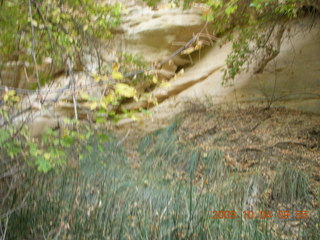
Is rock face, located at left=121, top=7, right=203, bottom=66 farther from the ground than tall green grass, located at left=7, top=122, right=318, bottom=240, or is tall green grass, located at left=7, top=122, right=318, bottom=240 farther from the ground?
rock face, located at left=121, top=7, right=203, bottom=66

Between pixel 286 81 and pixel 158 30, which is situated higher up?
pixel 158 30

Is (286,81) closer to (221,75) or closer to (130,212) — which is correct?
(221,75)

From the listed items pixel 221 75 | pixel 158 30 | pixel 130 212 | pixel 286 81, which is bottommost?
pixel 130 212

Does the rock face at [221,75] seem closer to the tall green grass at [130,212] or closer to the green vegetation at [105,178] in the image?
the green vegetation at [105,178]

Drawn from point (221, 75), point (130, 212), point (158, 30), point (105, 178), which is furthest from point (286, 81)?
point (130, 212)

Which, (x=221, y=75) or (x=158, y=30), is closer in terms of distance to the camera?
(x=221, y=75)

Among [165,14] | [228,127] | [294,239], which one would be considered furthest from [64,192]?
[165,14]
